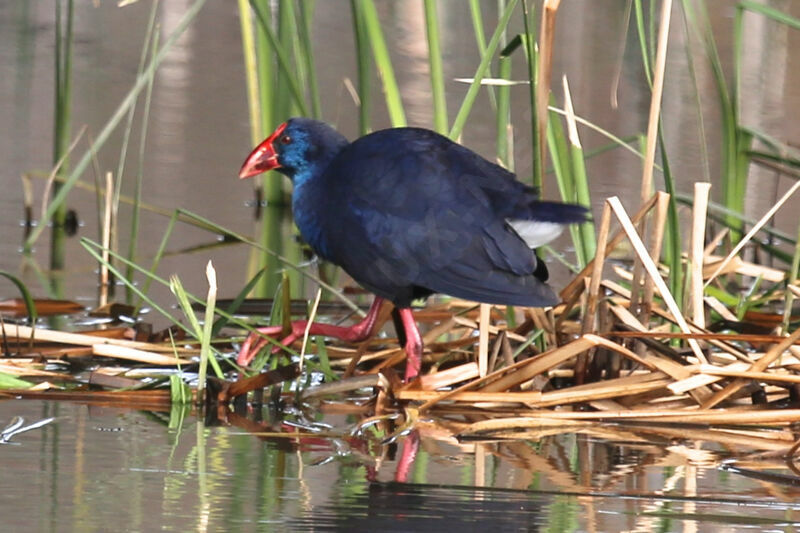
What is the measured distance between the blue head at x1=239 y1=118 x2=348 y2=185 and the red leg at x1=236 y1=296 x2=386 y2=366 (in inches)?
10.5

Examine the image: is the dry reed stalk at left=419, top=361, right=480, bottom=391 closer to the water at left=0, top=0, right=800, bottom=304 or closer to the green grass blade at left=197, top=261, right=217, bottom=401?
the green grass blade at left=197, top=261, right=217, bottom=401

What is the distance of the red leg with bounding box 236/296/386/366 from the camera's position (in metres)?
2.38

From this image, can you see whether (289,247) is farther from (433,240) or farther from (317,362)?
(433,240)

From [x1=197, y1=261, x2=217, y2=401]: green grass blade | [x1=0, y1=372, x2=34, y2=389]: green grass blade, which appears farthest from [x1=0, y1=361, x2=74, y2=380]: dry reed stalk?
[x1=197, y1=261, x2=217, y2=401]: green grass blade

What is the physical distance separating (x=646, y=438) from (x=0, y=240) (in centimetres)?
214

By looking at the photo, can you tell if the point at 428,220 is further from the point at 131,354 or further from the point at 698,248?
the point at 131,354

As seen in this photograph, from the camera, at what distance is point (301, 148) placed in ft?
8.23

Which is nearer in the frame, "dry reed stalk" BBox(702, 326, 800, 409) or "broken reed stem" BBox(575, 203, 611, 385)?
"dry reed stalk" BBox(702, 326, 800, 409)

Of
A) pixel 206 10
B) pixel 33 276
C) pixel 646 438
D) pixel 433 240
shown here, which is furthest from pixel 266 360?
pixel 206 10

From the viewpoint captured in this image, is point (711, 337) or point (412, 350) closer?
point (711, 337)

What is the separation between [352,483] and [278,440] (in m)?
0.27

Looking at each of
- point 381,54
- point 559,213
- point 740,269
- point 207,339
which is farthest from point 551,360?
point 740,269

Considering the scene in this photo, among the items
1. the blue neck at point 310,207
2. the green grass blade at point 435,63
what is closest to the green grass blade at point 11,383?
the blue neck at point 310,207

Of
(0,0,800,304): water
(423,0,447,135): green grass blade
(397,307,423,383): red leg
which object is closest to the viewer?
(397,307,423,383): red leg
